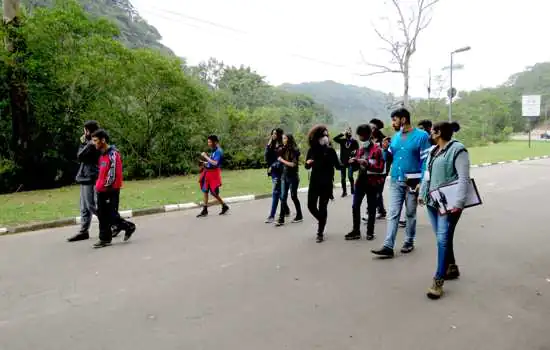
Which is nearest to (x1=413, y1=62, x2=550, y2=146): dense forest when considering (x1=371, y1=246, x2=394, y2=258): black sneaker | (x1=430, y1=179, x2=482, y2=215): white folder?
(x1=371, y1=246, x2=394, y2=258): black sneaker

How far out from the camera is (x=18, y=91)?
13.3 metres

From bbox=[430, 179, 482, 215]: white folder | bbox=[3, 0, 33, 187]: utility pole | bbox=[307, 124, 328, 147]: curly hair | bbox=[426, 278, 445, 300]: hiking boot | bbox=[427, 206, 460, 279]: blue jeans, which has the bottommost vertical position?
bbox=[426, 278, 445, 300]: hiking boot

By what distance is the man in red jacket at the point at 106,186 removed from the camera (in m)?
6.50

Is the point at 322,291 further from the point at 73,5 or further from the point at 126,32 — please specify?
the point at 126,32

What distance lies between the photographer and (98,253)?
627 cm

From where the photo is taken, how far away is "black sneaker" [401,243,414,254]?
600 centimetres

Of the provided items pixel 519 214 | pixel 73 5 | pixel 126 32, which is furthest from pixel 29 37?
pixel 126 32

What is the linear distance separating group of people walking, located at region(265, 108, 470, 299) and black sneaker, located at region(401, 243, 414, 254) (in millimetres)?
13

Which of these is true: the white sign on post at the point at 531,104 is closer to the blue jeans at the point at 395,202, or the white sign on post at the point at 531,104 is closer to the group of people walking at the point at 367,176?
the group of people walking at the point at 367,176

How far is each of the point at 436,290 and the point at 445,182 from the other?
42.1 inches

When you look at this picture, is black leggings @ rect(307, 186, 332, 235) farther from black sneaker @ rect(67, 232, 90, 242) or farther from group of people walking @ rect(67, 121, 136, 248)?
black sneaker @ rect(67, 232, 90, 242)

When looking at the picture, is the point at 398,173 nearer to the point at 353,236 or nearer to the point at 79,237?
the point at 353,236

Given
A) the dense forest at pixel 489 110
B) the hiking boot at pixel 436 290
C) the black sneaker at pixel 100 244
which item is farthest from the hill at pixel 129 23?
the hiking boot at pixel 436 290

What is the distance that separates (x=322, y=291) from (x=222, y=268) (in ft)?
4.77
